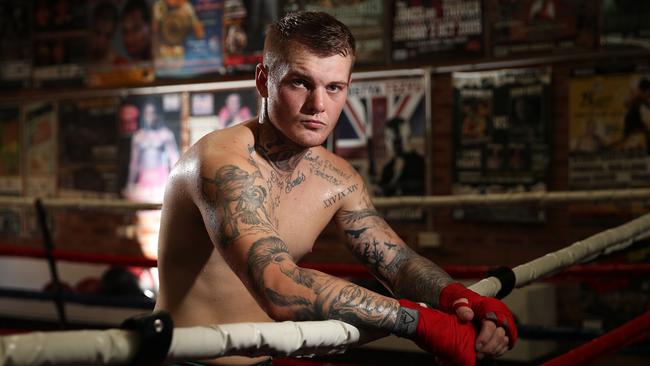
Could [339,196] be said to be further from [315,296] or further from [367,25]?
[367,25]

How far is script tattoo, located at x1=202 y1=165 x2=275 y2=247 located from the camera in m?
1.55

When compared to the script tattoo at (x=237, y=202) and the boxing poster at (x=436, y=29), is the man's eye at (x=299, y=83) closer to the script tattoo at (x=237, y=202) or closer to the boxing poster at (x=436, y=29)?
the script tattoo at (x=237, y=202)

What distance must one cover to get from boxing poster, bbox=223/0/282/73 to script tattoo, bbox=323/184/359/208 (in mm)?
3424

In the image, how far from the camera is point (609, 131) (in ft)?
14.3

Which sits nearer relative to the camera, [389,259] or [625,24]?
[389,259]

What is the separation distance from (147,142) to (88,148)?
24.8 inches

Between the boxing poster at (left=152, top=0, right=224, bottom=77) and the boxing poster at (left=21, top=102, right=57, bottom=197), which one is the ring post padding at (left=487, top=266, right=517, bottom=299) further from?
the boxing poster at (left=21, top=102, right=57, bottom=197)

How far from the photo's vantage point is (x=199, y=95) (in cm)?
562

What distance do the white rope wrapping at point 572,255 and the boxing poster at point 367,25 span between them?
10.00 ft

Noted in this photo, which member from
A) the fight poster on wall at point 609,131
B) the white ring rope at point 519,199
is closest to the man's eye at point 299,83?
the white ring rope at point 519,199

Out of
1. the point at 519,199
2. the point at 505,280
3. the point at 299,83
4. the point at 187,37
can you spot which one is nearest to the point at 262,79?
the point at 299,83

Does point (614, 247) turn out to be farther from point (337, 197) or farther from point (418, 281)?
point (337, 197)

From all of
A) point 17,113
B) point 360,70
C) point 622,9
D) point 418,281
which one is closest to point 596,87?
point 622,9

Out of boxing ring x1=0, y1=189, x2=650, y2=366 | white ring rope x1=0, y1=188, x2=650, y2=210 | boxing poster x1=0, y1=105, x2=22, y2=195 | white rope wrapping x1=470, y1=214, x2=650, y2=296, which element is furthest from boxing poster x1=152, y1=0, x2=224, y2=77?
boxing ring x1=0, y1=189, x2=650, y2=366
